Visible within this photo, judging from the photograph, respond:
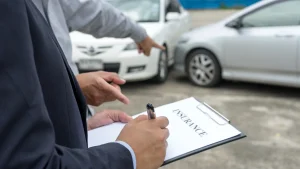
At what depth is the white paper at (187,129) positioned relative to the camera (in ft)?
4.09

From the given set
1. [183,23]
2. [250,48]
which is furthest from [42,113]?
[183,23]

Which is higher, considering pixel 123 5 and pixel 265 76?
pixel 123 5

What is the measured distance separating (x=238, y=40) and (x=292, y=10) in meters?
0.80

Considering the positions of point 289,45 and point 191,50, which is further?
point 191,50

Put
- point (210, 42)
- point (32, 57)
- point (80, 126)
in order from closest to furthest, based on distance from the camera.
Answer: point (32, 57) → point (80, 126) → point (210, 42)

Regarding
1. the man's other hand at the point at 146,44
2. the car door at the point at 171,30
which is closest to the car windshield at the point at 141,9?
the car door at the point at 171,30

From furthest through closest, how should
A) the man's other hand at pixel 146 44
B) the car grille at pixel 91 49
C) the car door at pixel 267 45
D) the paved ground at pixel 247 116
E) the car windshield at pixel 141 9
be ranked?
the car windshield at pixel 141 9, the car grille at pixel 91 49, the car door at pixel 267 45, the paved ground at pixel 247 116, the man's other hand at pixel 146 44

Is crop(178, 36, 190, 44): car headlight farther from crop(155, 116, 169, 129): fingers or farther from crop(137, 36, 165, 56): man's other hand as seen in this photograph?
crop(155, 116, 169, 129): fingers

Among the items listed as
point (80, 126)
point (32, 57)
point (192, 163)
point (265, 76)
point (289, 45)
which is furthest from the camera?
point (265, 76)

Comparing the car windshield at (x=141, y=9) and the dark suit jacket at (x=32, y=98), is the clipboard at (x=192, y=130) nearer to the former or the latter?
the dark suit jacket at (x=32, y=98)

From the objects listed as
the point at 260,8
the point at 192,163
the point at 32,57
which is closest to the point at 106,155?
the point at 32,57

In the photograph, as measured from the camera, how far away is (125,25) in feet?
6.90

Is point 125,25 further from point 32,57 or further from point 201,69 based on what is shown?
point 201,69

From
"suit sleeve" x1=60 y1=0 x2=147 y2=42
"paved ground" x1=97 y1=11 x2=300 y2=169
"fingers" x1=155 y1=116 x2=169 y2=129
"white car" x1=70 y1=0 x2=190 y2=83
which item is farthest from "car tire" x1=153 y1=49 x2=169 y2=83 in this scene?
"fingers" x1=155 y1=116 x2=169 y2=129
